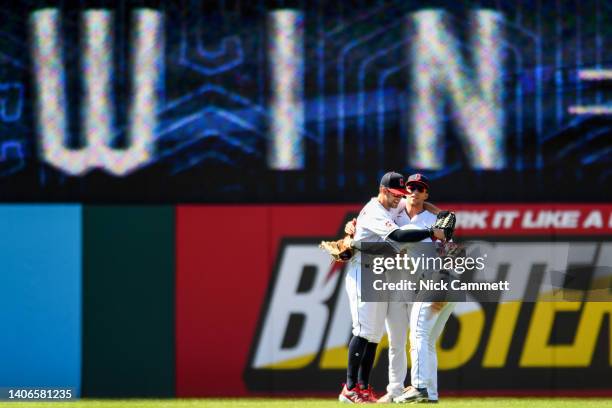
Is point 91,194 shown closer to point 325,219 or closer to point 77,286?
point 77,286

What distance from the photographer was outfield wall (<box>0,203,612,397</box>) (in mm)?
13117

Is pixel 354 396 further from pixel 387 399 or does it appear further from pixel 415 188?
pixel 415 188

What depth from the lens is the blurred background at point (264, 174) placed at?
13148 mm

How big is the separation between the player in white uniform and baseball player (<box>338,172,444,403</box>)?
4.6 inches

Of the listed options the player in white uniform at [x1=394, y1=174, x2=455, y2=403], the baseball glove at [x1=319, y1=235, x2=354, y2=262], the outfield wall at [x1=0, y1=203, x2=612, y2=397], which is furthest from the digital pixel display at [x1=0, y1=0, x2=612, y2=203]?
the player in white uniform at [x1=394, y1=174, x2=455, y2=403]

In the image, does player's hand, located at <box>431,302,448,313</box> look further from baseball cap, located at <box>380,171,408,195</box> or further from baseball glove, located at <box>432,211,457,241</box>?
baseball cap, located at <box>380,171,408,195</box>

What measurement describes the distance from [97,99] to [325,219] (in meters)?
2.25

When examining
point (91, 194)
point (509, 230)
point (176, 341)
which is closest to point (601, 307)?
point (509, 230)

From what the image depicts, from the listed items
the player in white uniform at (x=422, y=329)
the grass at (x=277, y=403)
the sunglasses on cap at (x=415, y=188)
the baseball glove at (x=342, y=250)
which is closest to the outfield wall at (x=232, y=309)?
the grass at (x=277, y=403)

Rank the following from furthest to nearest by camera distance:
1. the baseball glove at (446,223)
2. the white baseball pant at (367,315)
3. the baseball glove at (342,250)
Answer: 1. the baseball glove at (342,250)
2. the white baseball pant at (367,315)
3. the baseball glove at (446,223)

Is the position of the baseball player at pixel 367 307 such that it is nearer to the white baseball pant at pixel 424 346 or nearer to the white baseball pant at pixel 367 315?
the white baseball pant at pixel 367 315

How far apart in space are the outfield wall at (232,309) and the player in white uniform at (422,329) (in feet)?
7.37

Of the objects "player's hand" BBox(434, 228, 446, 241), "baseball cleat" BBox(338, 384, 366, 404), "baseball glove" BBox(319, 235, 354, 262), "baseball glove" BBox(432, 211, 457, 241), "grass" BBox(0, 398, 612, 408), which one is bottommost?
"grass" BBox(0, 398, 612, 408)

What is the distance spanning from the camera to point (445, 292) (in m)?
10.8
